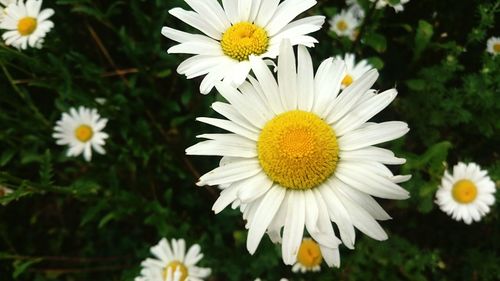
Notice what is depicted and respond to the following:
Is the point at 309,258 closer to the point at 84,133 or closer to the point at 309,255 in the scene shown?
the point at 309,255

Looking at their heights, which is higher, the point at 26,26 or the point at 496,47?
the point at 26,26

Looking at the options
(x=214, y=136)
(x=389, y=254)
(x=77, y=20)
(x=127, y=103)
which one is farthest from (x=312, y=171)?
(x=77, y=20)

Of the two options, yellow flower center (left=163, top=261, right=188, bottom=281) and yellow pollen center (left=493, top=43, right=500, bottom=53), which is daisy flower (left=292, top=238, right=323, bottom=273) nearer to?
yellow flower center (left=163, top=261, right=188, bottom=281)

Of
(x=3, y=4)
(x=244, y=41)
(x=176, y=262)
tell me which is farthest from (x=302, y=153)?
(x=3, y=4)

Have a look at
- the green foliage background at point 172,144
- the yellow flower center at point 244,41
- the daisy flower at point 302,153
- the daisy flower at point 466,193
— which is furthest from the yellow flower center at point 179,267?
the daisy flower at point 466,193

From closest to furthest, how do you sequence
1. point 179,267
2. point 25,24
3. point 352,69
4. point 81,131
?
point 179,267 < point 25,24 < point 352,69 < point 81,131

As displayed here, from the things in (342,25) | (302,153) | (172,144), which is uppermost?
(342,25)

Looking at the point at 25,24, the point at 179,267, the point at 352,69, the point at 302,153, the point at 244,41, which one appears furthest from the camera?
the point at 352,69

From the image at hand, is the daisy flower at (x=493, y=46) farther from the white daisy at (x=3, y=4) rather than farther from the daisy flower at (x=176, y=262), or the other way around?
the white daisy at (x=3, y=4)
